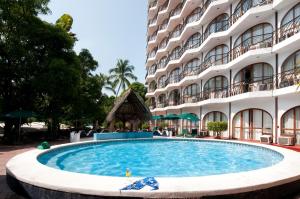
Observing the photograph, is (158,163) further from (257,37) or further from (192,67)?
(192,67)

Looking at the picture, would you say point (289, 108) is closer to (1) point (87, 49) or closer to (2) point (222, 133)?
(2) point (222, 133)

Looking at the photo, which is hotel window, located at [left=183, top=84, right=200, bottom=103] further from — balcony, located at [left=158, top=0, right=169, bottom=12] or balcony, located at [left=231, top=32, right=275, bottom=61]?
balcony, located at [left=158, top=0, right=169, bottom=12]

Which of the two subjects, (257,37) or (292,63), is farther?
(257,37)

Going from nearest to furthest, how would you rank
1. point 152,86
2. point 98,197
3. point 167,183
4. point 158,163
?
1. point 98,197
2. point 167,183
3. point 158,163
4. point 152,86

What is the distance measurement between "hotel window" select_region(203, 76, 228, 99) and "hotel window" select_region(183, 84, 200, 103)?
6.91 ft

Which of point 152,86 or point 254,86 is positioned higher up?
point 152,86

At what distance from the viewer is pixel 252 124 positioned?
2295 centimetres

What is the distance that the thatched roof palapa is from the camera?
22.8 metres

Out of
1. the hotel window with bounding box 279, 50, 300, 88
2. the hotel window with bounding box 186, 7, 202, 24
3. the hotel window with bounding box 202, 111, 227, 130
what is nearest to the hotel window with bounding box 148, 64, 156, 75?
the hotel window with bounding box 186, 7, 202, 24

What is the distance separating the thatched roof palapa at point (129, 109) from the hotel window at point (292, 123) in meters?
11.4

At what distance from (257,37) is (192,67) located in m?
13.0

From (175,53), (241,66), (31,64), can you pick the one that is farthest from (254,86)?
(175,53)

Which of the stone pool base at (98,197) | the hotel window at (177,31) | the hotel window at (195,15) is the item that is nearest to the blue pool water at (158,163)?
the stone pool base at (98,197)

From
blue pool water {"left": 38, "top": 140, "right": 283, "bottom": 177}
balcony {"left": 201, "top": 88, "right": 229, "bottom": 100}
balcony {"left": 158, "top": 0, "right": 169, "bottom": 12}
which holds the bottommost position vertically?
blue pool water {"left": 38, "top": 140, "right": 283, "bottom": 177}
